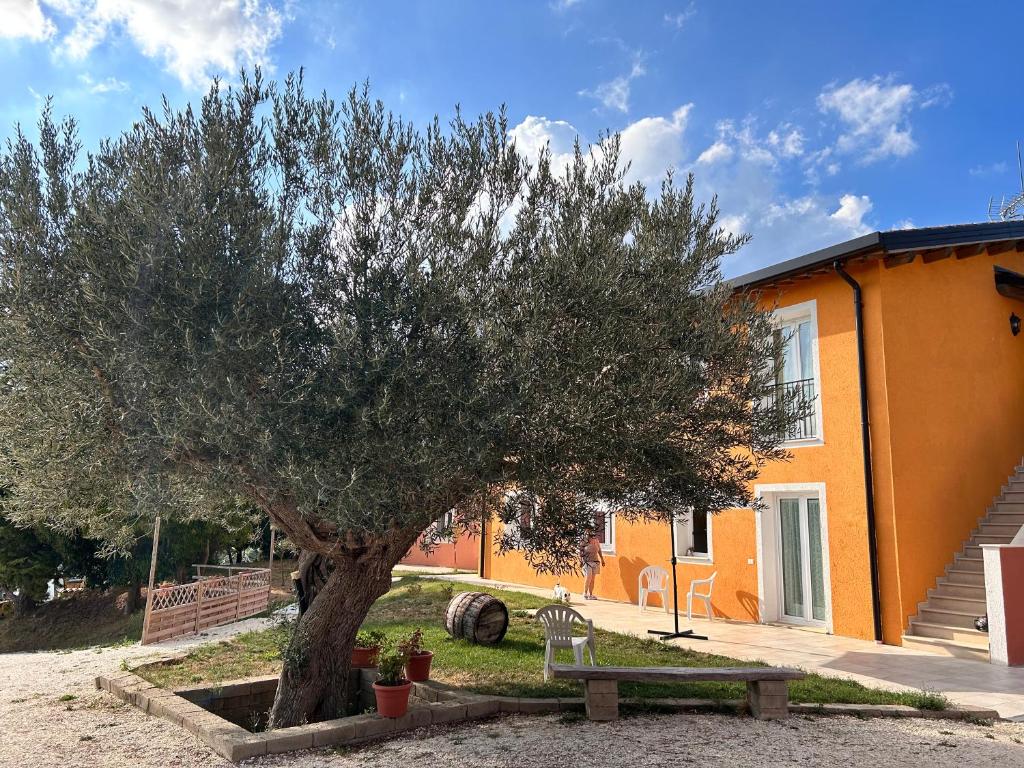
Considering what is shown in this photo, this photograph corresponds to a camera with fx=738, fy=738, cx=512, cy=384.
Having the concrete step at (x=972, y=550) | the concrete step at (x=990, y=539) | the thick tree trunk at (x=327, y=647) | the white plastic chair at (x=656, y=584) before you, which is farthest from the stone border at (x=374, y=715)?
the white plastic chair at (x=656, y=584)

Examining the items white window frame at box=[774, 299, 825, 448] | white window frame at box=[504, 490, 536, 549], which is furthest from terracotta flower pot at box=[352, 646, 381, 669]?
white window frame at box=[774, 299, 825, 448]

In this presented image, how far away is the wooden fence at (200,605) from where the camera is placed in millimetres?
13188

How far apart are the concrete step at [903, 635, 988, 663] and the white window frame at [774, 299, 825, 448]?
3.12m

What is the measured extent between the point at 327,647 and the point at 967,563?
370 inches

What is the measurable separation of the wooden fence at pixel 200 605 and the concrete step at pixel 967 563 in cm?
1309

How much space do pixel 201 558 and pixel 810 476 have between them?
2008 centimetres

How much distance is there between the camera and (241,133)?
558 cm

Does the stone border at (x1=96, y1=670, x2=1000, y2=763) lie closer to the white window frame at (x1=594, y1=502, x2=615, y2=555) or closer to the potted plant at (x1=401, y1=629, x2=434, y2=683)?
the potted plant at (x1=401, y1=629, x2=434, y2=683)

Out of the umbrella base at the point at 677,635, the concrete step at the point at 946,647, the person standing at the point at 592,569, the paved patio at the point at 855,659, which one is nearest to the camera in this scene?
the paved patio at the point at 855,659

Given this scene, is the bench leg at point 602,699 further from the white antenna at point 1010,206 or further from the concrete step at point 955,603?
the white antenna at point 1010,206

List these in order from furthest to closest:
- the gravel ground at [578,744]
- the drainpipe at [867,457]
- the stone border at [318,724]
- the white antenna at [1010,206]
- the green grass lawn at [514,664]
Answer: the white antenna at [1010,206] → the drainpipe at [867,457] → the green grass lawn at [514,664] → the stone border at [318,724] → the gravel ground at [578,744]

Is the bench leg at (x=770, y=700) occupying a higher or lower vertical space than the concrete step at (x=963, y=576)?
lower

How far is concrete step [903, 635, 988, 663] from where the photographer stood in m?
9.60

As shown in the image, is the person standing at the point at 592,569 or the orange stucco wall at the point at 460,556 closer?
the person standing at the point at 592,569
